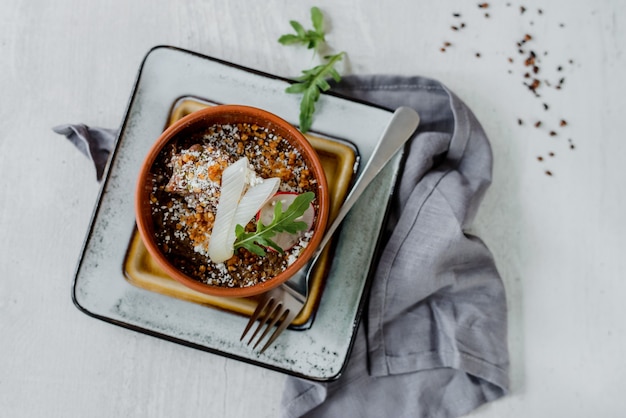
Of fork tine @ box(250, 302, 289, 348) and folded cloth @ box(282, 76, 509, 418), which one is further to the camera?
folded cloth @ box(282, 76, 509, 418)

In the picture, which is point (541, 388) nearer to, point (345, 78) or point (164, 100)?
point (345, 78)

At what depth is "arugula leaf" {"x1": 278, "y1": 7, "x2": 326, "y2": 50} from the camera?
137 cm

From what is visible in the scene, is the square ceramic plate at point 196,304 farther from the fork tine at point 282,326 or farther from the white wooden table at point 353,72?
the white wooden table at point 353,72

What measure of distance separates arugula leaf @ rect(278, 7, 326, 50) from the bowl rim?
323 millimetres

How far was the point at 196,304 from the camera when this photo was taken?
1233mm

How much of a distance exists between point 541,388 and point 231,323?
2.44ft

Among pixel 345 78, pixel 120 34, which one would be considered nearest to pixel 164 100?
pixel 120 34

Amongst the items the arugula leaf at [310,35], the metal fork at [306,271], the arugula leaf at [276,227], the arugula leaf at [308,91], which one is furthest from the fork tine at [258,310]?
the arugula leaf at [310,35]

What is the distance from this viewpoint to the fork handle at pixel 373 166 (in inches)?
47.9

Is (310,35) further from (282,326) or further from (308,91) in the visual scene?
(282,326)

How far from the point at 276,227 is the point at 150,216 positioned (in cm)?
Answer: 25

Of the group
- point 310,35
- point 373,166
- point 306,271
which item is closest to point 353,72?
point 310,35

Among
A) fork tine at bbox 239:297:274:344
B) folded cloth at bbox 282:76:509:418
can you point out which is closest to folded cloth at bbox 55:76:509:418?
folded cloth at bbox 282:76:509:418

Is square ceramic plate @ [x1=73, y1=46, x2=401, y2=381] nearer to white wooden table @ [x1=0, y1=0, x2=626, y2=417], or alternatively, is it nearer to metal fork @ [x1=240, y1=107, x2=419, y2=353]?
metal fork @ [x1=240, y1=107, x2=419, y2=353]
